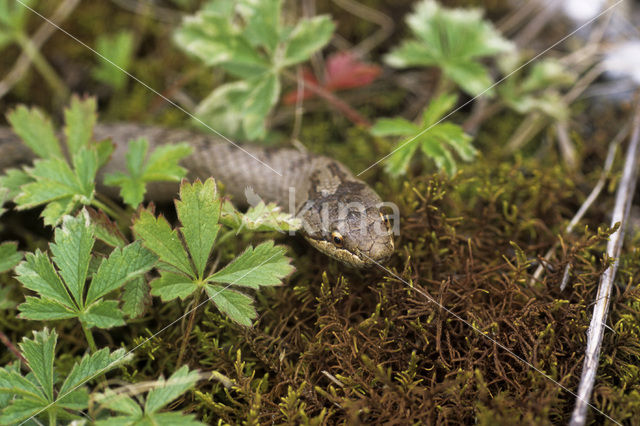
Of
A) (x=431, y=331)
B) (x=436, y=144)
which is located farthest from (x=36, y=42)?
(x=431, y=331)

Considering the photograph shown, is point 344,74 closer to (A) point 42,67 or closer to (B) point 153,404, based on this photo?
(A) point 42,67

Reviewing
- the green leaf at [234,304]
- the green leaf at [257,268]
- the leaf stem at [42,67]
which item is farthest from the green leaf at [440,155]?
the leaf stem at [42,67]

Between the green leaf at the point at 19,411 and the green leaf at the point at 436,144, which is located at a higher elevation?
the green leaf at the point at 436,144

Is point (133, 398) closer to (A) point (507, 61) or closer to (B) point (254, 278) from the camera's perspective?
(B) point (254, 278)

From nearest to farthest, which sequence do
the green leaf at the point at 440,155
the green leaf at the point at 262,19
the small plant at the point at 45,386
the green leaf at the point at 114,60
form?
the small plant at the point at 45,386, the green leaf at the point at 440,155, the green leaf at the point at 262,19, the green leaf at the point at 114,60

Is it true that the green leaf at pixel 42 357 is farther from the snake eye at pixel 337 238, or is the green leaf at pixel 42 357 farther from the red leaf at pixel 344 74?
the red leaf at pixel 344 74

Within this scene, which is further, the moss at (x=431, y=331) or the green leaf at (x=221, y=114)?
the green leaf at (x=221, y=114)

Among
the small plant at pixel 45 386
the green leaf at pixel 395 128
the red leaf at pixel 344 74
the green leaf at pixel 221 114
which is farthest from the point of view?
the red leaf at pixel 344 74
